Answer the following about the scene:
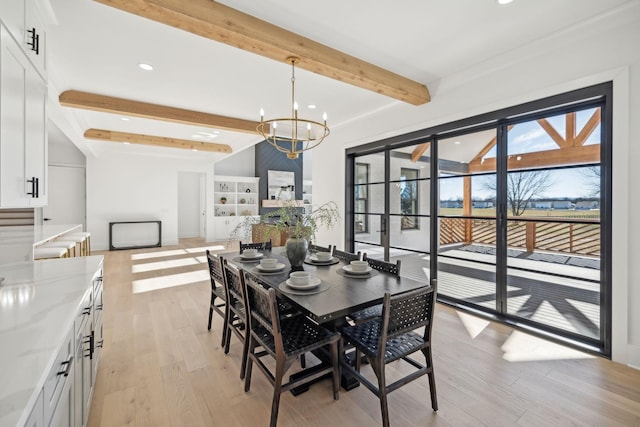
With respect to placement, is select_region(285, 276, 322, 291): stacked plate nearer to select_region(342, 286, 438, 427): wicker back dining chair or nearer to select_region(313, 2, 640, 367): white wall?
select_region(342, 286, 438, 427): wicker back dining chair

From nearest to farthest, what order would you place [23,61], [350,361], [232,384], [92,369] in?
[23,61] → [92,369] → [232,384] → [350,361]

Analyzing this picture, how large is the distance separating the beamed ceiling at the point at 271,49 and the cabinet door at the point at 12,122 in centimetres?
66

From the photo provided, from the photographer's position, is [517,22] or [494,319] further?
[494,319]

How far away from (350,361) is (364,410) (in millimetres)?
464

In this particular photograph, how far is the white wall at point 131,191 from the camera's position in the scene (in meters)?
7.85

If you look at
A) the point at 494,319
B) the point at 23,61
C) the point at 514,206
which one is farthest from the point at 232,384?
the point at 514,206

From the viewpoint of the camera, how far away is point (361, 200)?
16.8 feet

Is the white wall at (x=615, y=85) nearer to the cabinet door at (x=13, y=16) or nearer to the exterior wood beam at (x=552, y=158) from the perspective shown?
the exterior wood beam at (x=552, y=158)

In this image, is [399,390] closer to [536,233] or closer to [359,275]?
[359,275]

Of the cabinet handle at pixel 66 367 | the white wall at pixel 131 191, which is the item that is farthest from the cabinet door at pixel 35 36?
the white wall at pixel 131 191

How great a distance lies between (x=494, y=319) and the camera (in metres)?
3.21

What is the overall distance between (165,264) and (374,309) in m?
5.23

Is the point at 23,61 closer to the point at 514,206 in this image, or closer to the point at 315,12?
the point at 315,12

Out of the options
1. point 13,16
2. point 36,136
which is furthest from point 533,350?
point 13,16
